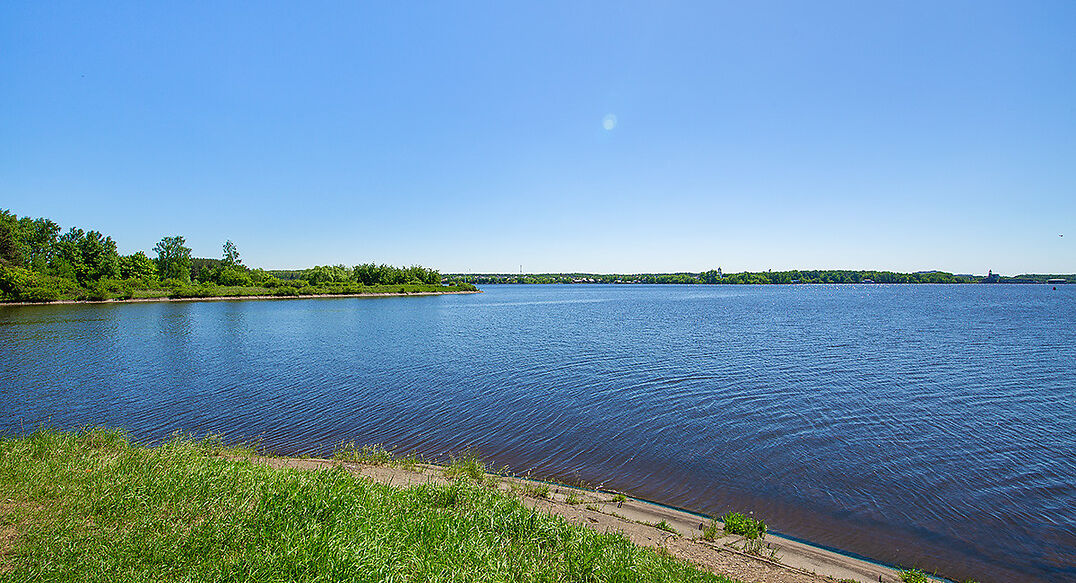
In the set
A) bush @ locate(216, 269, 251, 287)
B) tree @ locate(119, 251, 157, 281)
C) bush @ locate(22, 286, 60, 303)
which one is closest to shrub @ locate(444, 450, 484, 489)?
bush @ locate(22, 286, 60, 303)

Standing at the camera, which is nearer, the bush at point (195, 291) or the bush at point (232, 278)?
the bush at point (195, 291)

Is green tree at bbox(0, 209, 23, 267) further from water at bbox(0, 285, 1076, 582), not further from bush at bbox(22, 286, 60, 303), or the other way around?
water at bbox(0, 285, 1076, 582)

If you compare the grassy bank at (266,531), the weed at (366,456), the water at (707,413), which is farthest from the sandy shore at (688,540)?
the grassy bank at (266,531)

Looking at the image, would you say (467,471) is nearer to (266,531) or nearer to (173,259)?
(266,531)

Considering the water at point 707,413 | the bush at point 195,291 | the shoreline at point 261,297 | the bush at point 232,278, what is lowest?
the water at point 707,413

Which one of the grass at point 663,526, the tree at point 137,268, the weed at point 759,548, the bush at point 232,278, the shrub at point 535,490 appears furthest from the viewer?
the bush at point 232,278

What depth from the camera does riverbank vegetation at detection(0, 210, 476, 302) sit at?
7475cm

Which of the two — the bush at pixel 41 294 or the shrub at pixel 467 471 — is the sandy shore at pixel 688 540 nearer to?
the shrub at pixel 467 471

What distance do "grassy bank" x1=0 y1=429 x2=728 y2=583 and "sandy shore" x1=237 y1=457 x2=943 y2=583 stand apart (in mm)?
1087

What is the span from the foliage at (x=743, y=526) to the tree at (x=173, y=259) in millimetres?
130973

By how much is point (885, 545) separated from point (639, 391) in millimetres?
11306

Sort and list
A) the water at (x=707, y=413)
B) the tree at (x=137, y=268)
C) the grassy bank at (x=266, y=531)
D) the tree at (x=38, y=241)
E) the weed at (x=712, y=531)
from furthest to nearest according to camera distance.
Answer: the tree at (x=137, y=268)
the tree at (x=38, y=241)
the water at (x=707, y=413)
the weed at (x=712, y=531)
the grassy bank at (x=266, y=531)

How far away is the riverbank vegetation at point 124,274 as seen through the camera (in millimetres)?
74750

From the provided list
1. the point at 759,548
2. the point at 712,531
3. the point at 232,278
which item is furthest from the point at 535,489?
the point at 232,278
